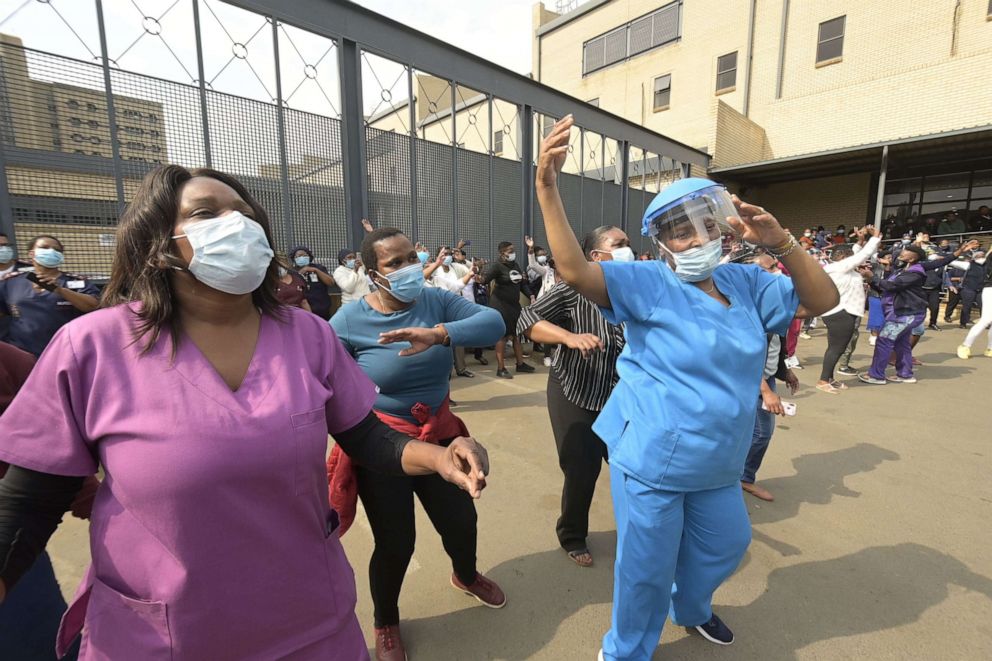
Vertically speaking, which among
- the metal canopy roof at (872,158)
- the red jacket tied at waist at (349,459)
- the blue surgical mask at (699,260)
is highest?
the metal canopy roof at (872,158)

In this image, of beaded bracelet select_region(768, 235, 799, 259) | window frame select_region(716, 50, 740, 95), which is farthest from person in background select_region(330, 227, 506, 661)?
window frame select_region(716, 50, 740, 95)

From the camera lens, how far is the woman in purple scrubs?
98cm

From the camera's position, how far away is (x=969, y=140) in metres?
13.4

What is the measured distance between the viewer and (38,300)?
392cm

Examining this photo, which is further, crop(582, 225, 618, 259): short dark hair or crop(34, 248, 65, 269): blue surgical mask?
crop(34, 248, 65, 269): blue surgical mask

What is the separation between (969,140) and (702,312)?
58.7ft

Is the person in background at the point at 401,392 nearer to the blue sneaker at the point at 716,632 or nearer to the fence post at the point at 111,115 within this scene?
the blue sneaker at the point at 716,632

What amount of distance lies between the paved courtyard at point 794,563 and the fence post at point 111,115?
3759mm

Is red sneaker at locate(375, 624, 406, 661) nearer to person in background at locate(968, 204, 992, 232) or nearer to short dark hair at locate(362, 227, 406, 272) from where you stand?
short dark hair at locate(362, 227, 406, 272)

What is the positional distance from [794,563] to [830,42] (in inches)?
763

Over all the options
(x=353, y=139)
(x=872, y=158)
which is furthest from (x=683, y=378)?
(x=872, y=158)

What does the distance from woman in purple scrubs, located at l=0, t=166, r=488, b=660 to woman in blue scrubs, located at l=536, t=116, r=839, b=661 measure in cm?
85

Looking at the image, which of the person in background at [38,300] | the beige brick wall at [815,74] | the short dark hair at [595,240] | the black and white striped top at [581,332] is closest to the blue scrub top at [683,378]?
the black and white striped top at [581,332]

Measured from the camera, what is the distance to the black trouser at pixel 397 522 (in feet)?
6.74
